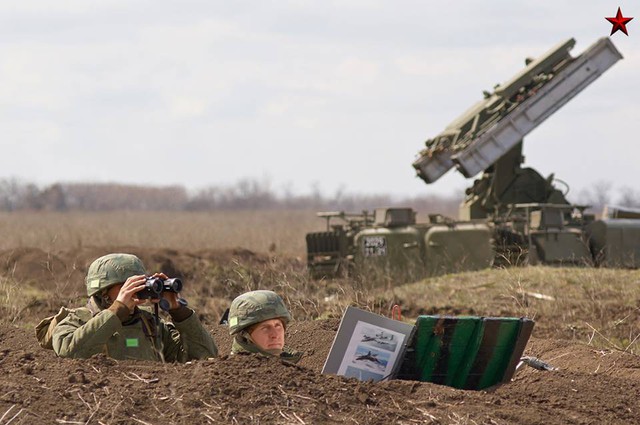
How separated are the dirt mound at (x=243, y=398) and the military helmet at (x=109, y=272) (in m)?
0.43

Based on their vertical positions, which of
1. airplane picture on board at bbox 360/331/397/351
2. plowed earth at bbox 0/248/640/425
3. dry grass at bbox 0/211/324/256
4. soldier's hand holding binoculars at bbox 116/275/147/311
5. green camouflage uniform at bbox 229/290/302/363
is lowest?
dry grass at bbox 0/211/324/256

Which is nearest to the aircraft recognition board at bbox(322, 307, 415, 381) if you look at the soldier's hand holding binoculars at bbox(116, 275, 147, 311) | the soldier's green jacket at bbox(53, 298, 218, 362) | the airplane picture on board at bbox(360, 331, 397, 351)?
the airplane picture on board at bbox(360, 331, 397, 351)

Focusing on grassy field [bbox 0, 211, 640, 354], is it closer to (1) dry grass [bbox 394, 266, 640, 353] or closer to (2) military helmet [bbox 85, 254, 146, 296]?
(1) dry grass [bbox 394, 266, 640, 353]

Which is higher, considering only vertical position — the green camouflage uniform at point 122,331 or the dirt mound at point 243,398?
the green camouflage uniform at point 122,331

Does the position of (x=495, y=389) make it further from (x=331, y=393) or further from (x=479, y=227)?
(x=479, y=227)

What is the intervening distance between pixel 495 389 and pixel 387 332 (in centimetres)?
79

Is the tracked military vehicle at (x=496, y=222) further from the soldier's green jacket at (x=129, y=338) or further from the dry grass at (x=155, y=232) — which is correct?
the soldier's green jacket at (x=129, y=338)

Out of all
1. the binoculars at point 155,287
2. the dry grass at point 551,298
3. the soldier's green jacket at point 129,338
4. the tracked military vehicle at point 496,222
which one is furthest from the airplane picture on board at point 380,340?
the tracked military vehicle at point 496,222

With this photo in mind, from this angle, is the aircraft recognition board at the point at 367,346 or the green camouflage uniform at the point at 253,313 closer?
the green camouflage uniform at the point at 253,313

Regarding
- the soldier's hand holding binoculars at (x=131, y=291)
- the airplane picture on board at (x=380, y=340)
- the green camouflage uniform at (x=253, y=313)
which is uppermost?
the soldier's hand holding binoculars at (x=131, y=291)

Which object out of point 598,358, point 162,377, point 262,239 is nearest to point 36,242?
point 262,239

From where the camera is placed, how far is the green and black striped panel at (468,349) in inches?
275

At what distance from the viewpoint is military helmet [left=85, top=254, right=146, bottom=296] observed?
6.64 m

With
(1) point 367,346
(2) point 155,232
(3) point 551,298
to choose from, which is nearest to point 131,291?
(1) point 367,346
